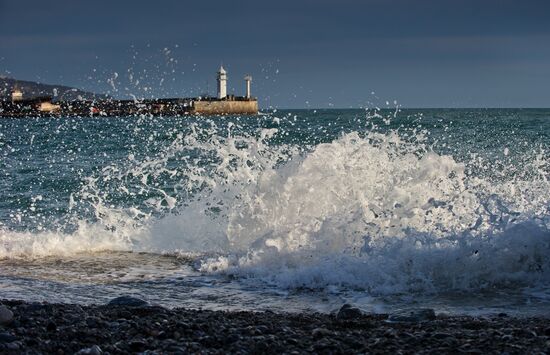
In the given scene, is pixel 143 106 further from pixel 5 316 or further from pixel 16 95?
pixel 5 316

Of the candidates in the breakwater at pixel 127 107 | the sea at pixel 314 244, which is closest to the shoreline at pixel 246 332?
the sea at pixel 314 244

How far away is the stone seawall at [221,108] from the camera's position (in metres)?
110

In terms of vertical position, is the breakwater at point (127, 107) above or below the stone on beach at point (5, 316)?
above

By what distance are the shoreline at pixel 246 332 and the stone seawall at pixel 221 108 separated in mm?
104809

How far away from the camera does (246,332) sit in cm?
490

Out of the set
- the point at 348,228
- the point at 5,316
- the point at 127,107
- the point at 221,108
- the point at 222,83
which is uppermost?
the point at 222,83

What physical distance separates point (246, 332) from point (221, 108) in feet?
349

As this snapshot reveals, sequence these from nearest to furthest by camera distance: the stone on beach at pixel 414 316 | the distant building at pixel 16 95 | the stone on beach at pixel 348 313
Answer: the stone on beach at pixel 414 316 → the stone on beach at pixel 348 313 → the distant building at pixel 16 95

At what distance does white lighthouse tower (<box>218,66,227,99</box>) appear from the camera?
328 feet

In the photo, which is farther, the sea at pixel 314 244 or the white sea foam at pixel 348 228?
the white sea foam at pixel 348 228

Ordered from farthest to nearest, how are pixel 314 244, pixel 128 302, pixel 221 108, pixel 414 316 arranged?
pixel 221 108, pixel 314 244, pixel 128 302, pixel 414 316

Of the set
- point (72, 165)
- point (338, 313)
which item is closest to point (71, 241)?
point (338, 313)

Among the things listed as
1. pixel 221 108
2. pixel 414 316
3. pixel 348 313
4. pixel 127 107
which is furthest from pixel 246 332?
pixel 127 107

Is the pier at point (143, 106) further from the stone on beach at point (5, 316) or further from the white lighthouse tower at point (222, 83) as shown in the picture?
the stone on beach at point (5, 316)
